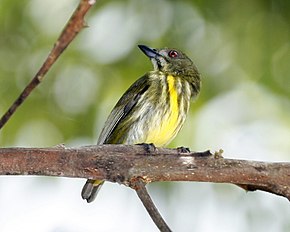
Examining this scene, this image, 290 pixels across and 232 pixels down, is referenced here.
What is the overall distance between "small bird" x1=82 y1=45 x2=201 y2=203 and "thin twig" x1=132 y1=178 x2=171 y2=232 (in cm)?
174

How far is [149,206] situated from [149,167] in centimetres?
25

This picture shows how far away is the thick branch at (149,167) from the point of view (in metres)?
2.52

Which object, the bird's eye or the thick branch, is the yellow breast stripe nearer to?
the bird's eye

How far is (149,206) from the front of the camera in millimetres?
2361

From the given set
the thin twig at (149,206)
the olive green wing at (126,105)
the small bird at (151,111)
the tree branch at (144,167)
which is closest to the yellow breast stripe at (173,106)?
the small bird at (151,111)

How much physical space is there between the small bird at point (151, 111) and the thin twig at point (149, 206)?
68.5 inches

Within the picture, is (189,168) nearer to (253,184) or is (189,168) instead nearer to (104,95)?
(253,184)

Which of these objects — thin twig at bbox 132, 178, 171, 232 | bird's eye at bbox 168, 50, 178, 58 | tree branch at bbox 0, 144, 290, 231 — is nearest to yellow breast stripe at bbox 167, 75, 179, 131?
bird's eye at bbox 168, 50, 178, 58

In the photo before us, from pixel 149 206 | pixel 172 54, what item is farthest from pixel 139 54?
pixel 149 206

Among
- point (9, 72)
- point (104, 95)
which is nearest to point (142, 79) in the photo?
point (104, 95)

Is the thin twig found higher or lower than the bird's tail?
lower

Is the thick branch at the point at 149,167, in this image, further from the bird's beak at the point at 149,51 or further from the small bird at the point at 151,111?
the bird's beak at the point at 149,51

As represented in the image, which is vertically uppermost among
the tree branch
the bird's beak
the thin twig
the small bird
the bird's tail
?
the bird's beak

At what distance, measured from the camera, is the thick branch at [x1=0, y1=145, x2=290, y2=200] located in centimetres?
252
